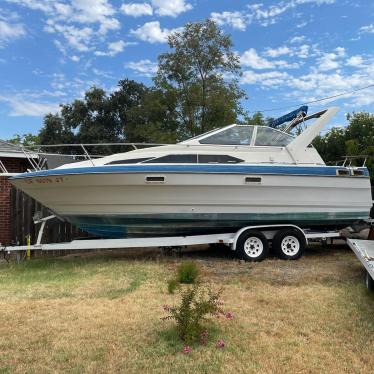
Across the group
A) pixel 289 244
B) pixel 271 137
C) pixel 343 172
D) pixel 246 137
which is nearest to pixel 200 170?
pixel 246 137

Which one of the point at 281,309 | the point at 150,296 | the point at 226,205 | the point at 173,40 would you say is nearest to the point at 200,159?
the point at 226,205

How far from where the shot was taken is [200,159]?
346 inches

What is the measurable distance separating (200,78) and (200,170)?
25.5 feet

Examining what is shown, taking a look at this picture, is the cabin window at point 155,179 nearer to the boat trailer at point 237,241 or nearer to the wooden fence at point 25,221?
the boat trailer at point 237,241

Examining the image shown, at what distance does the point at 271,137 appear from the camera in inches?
376

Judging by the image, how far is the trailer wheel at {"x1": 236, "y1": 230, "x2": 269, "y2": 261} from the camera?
872 centimetres

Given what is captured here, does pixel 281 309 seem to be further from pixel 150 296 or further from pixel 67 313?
pixel 67 313

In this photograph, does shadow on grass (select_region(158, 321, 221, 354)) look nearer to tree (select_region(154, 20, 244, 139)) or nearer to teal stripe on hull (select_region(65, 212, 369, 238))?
teal stripe on hull (select_region(65, 212, 369, 238))

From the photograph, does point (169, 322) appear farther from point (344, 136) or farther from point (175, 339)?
point (344, 136)

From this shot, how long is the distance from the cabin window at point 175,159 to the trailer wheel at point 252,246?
5.90 feet

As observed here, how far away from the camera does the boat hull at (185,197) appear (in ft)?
27.1

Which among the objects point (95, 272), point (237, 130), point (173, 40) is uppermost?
point (173, 40)

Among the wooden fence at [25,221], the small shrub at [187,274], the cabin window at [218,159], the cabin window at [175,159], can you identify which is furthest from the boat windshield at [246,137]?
the wooden fence at [25,221]

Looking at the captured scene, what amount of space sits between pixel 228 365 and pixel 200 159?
17.9 ft
